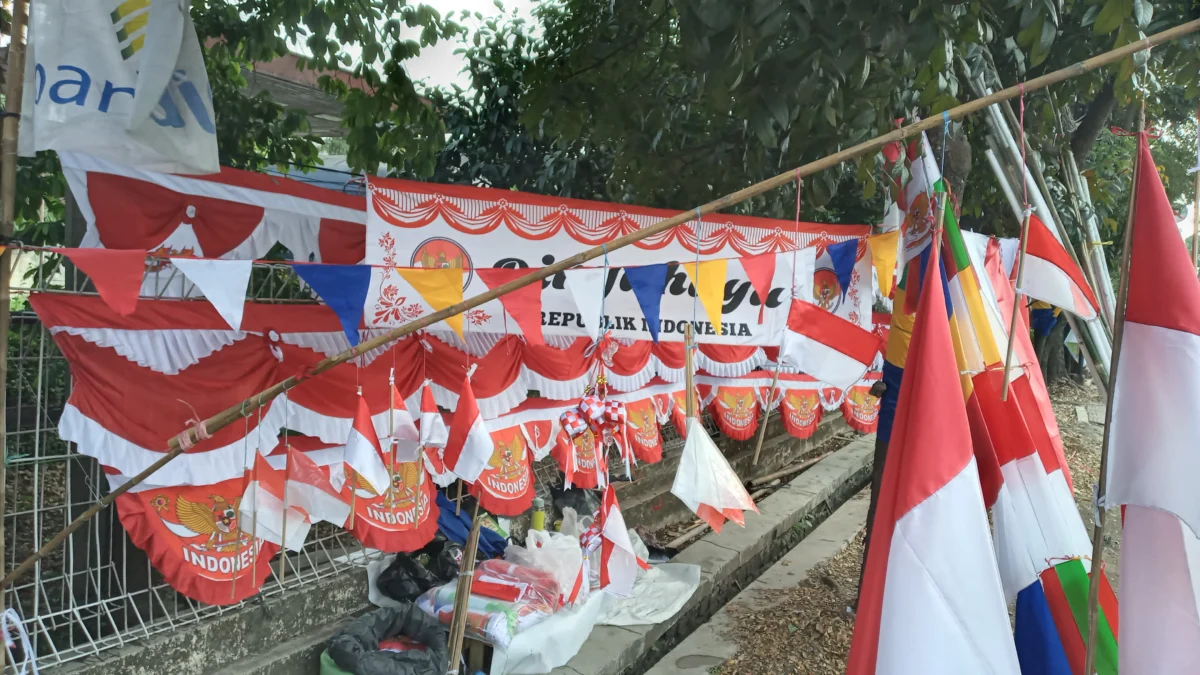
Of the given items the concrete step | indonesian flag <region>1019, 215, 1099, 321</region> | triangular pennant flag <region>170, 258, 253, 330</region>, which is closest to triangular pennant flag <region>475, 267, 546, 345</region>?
triangular pennant flag <region>170, 258, 253, 330</region>

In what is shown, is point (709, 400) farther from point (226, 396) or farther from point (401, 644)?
point (226, 396)

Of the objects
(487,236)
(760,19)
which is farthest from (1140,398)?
(487,236)

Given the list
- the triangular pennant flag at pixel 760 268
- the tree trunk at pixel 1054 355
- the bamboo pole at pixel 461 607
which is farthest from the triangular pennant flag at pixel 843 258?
the tree trunk at pixel 1054 355

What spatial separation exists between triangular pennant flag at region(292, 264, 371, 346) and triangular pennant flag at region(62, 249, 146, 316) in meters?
0.63

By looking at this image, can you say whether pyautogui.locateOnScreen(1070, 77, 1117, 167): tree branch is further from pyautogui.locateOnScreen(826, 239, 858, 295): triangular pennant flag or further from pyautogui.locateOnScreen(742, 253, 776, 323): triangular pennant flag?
pyautogui.locateOnScreen(742, 253, 776, 323): triangular pennant flag

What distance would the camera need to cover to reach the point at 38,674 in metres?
3.11

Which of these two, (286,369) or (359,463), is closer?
(359,463)

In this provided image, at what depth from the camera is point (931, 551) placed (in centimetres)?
191

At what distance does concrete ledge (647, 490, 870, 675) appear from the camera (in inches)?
191

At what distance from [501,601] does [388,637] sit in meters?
0.72

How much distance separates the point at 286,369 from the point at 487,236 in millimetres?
1280

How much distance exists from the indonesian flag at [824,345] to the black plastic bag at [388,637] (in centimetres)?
264

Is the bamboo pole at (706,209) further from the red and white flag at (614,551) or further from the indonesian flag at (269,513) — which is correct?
the red and white flag at (614,551)

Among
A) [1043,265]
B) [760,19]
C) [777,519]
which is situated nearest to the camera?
[760,19]
